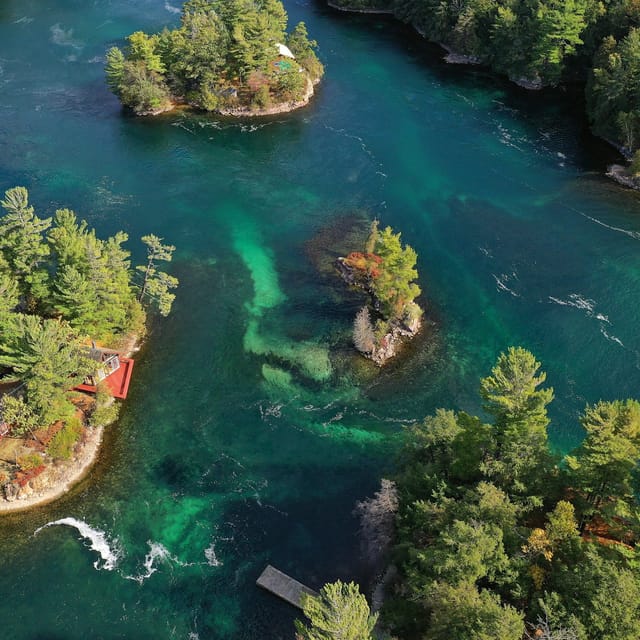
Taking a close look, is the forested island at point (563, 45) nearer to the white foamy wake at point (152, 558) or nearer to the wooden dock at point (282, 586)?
the wooden dock at point (282, 586)

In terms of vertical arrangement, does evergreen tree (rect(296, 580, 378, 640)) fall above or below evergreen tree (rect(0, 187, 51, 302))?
above

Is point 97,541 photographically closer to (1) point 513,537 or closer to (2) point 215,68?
(1) point 513,537

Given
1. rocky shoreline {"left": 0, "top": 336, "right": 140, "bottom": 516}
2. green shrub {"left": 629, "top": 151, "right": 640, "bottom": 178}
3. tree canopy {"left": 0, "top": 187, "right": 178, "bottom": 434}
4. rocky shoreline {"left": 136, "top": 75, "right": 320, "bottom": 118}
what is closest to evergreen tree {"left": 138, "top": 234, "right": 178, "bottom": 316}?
tree canopy {"left": 0, "top": 187, "right": 178, "bottom": 434}

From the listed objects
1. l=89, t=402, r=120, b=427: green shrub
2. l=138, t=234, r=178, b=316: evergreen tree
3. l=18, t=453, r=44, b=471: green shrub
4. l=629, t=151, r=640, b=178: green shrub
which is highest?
l=629, t=151, r=640, b=178: green shrub

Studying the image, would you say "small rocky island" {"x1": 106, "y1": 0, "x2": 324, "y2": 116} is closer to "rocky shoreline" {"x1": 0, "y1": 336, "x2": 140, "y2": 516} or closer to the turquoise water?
the turquoise water

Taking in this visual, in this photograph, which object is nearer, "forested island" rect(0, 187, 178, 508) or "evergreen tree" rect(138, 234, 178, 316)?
"forested island" rect(0, 187, 178, 508)

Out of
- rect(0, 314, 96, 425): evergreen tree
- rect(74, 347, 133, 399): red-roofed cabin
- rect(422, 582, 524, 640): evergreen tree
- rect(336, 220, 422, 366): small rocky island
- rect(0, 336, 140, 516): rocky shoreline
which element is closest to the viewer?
rect(422, 582, 524, 640): evergreen tree

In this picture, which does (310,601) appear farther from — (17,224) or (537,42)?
(537,42)
